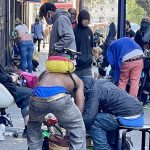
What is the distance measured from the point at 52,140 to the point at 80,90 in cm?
62

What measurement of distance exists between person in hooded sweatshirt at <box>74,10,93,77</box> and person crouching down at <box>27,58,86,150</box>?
4.36 meters

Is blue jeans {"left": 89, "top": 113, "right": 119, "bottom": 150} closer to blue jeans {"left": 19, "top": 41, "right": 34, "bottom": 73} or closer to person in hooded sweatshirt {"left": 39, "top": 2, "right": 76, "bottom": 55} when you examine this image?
person in hooded sweatshirt {"left": 39, "top": 2, "right": 76, "bottom": 55}

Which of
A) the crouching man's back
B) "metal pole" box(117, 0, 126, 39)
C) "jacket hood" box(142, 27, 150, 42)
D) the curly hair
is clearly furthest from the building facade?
the crouching man's back

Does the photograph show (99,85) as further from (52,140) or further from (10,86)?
(10,86)

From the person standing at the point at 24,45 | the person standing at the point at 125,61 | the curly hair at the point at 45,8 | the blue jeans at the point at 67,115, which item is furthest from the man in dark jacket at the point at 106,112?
the person standing at the point at 24,45

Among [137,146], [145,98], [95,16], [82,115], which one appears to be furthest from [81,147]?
[95,16]

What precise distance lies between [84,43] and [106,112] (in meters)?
4.53

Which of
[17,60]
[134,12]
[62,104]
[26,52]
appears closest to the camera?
[62,104]

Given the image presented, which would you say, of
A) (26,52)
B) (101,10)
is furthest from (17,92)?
(101,10)

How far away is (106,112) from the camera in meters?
6.87

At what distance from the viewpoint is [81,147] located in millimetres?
6508

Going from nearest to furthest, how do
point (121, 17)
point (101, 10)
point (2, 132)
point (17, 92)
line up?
point (17, 92)
point (2, 132)
point (121, 17)
point (101, 10)

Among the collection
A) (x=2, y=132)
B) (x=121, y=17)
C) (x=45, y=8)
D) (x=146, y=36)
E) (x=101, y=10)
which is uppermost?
(x=45, y=8)

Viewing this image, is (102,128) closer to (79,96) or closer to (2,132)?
(79,96)
